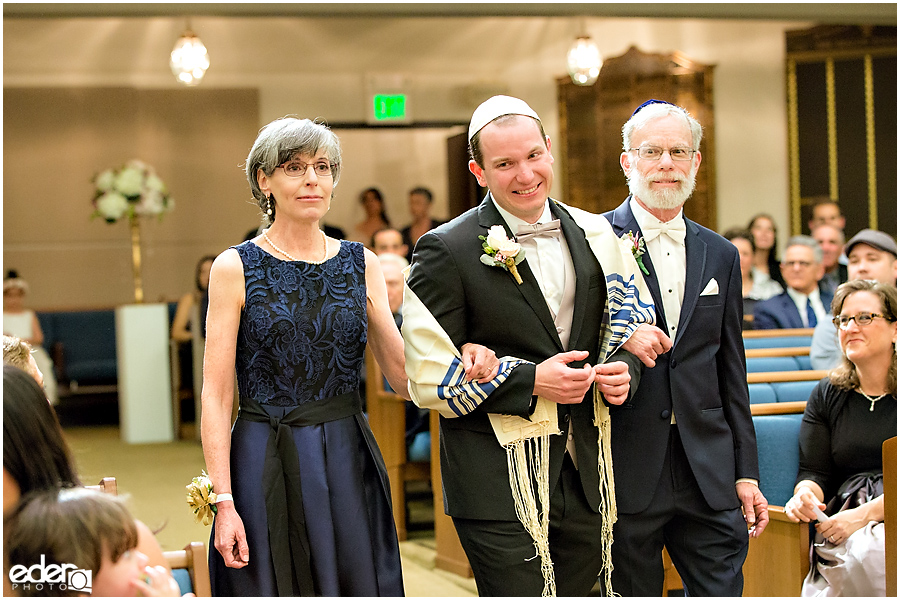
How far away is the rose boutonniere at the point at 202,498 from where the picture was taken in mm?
2059

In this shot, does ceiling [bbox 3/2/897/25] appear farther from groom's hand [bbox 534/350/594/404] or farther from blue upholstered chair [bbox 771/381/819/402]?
groom's hand [bbox 534/350/594/404]

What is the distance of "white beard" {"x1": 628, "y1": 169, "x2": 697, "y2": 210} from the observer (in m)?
2.30

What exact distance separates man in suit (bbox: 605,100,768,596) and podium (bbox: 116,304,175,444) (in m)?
6.36

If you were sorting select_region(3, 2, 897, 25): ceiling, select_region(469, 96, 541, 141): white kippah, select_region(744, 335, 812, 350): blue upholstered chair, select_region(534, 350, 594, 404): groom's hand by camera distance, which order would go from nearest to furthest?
select_region(534, 350, 594, 404): groom's hand, select_region(469, 96, 541, 141): white kippah, select_region(744, 335, 812, 350): blue upholstered chair, select_region(3, 2, 897, 25): ceiling

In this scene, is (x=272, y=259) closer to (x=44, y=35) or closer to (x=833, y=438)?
(x=833, y=438)

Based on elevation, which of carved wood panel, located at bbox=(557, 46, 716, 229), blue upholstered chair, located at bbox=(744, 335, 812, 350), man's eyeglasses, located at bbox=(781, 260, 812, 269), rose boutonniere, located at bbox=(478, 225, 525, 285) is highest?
carved wood panel, located at bbox=(557, 46, 716, 229)

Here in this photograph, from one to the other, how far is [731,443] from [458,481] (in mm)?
654

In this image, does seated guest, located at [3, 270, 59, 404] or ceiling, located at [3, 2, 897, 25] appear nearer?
ceiling, located at [3, 2, 897, 25]

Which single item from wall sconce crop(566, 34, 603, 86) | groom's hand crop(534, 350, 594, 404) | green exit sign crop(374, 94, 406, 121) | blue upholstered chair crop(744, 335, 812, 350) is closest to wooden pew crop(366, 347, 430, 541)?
blue upholstered chair crop(744, 335, 812, 350)

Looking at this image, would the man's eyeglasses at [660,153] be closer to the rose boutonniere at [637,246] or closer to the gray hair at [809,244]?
the rose boutonniere at [637,246]

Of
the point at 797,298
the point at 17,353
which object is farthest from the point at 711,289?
the point at 797,298

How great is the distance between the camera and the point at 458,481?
7.03 feet

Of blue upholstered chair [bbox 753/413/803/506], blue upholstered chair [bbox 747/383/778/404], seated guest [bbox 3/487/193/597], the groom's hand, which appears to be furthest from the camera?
blue upholstered chair [bbox 747/383/778/404]

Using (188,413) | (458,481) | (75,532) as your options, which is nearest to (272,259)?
(458,481)
